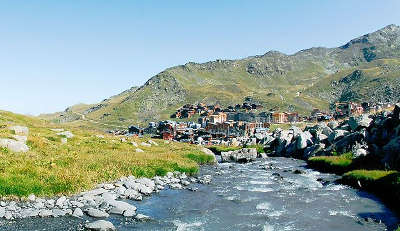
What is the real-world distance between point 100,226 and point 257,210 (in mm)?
12896

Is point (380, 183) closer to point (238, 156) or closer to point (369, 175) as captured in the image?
point (369, 175)

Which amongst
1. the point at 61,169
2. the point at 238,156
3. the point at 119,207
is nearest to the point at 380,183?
the point at 119,207

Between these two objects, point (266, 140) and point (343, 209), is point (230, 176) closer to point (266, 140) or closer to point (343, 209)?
point (343, 209)

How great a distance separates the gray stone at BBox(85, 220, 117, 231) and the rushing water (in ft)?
2.21

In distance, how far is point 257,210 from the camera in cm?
3027

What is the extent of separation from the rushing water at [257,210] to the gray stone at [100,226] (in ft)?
2.21

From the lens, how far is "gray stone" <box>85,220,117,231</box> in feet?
Result: 74.7

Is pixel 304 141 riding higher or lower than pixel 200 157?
higher

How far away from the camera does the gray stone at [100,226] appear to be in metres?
22.8

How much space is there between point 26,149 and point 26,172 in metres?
12.9

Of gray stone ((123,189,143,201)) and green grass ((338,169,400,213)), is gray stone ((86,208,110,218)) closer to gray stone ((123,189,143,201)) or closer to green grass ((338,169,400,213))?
gray stone ((123,189,143,201))

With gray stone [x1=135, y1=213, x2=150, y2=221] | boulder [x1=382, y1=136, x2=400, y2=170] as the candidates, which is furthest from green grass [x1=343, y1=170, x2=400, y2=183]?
gray stone [x1=135, y1=213, x2=150, y2=221]

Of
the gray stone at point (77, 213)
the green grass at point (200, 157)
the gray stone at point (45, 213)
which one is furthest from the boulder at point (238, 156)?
the gray stone at point (45, 213)

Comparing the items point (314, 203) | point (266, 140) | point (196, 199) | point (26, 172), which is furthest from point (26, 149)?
point (266, 140)
